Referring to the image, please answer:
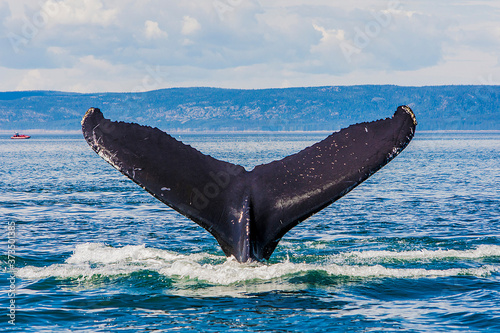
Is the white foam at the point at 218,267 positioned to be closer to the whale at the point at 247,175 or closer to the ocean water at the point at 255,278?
the ocean water at the point at 255,278

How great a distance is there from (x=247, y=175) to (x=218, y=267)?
186 cm

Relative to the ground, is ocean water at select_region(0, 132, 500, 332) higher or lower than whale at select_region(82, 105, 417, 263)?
lower

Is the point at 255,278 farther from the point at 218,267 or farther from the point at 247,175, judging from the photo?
the point at 247,175

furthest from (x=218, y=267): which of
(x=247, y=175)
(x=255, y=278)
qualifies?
(x=247, y=175)

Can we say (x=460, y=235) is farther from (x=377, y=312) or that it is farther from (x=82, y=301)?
(x=82, y=301)

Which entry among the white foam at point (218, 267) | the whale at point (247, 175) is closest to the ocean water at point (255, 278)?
the white foam at point (218, 267)

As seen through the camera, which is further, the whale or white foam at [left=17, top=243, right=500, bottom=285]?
white foam at [left=17, top=243, right=500, bottom=285]

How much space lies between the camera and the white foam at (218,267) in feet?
29.4

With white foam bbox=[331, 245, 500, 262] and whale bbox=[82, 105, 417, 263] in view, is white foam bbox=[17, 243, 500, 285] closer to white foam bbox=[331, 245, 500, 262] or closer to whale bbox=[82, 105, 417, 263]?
white foam bbox=[331, 245, 500, 262]

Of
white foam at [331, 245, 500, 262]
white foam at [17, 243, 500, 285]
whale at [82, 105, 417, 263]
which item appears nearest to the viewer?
whale at [82, 105, 417, 263]

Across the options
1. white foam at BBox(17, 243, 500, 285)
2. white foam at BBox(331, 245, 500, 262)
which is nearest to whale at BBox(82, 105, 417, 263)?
white foam at BBox(17, 243, 500, 285)

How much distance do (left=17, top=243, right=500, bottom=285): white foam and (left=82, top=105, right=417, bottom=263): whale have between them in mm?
796

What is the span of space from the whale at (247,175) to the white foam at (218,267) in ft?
2.61

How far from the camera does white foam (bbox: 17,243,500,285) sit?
8953mm
